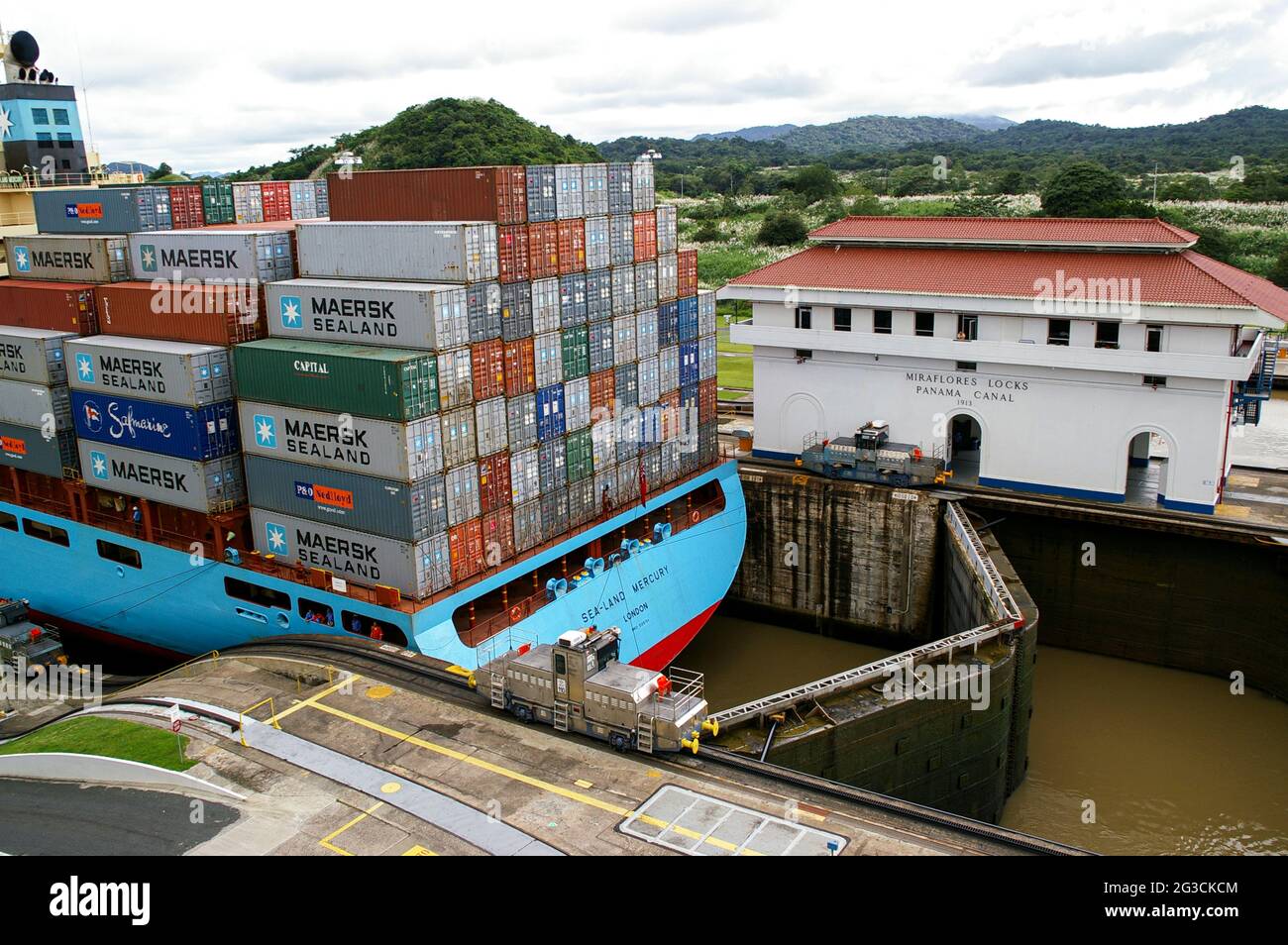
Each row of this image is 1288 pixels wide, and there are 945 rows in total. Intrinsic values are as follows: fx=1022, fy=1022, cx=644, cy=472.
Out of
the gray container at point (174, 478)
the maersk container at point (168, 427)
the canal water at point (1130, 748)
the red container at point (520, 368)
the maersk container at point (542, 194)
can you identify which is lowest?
the canal water at point (1130, 748)

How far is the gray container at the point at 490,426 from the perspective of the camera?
103 feet

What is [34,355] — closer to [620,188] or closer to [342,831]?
[620,188]

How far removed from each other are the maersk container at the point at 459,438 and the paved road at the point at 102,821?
11830mm

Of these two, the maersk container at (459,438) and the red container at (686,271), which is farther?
the red container at (686,271)

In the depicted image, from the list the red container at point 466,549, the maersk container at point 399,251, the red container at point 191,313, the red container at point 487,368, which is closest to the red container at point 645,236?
the maersk container at point 399,251

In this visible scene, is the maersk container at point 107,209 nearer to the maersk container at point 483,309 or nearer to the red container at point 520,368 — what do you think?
the maersk container at point 483,309

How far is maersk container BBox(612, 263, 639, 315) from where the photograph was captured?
3644 centimetres

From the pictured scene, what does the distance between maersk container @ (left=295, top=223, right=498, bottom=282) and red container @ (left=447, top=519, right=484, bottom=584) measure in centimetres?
757

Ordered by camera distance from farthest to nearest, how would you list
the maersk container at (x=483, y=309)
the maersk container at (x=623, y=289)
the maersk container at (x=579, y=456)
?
the maersk container at (x=623, y=289)
the maersk container at (x=579, y=456)
the maersk container at (x=483, y=309)

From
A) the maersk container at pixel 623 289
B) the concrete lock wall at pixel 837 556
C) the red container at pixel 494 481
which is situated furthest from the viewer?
the concrete lock wall at pixel 837 556

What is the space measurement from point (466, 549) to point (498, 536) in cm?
136

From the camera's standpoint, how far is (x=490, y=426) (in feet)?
105

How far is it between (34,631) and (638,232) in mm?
25543

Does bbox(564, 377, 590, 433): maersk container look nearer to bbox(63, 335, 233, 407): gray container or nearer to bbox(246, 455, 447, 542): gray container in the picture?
bbox(246, 455, 447, 542): gray container
